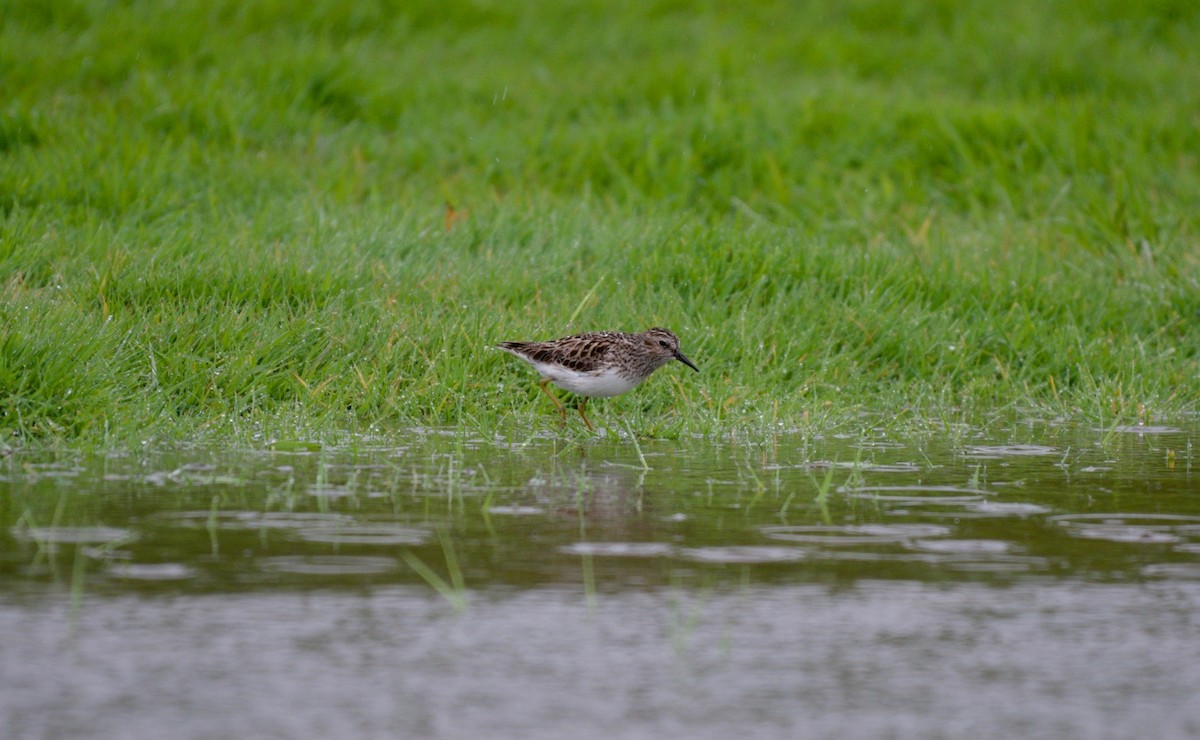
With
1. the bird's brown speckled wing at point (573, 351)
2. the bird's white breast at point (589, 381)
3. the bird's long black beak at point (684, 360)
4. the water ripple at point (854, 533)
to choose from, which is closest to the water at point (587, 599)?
the water ripple at point (854, 533)

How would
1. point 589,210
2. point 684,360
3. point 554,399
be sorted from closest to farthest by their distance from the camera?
point 554,399 → point 684,360 → point 589,210

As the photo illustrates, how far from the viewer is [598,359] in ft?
27.4

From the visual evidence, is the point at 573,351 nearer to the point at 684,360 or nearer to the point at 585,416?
the point at 585,416

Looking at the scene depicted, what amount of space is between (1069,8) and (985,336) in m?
9.70

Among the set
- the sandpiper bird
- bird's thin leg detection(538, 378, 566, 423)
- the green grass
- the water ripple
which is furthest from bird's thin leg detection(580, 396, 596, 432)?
the water ripple

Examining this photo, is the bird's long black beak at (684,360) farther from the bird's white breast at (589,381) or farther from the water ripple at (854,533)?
the water ripple at (854,533)

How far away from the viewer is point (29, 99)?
13.5m

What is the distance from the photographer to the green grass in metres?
8.63

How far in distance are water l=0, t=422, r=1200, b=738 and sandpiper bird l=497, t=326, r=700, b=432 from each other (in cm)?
133

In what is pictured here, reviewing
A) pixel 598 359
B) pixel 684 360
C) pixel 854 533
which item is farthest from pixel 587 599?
pixel 684 360

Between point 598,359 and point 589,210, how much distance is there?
13.0 feet

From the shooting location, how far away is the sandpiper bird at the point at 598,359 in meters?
8.33

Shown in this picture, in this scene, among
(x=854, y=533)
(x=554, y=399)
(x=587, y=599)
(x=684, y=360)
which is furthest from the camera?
(x=684, y=360)

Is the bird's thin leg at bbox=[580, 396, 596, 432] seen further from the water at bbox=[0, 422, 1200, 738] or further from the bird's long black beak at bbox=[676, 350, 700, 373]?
the water at bbox=[0, 422, 1200, 738]
